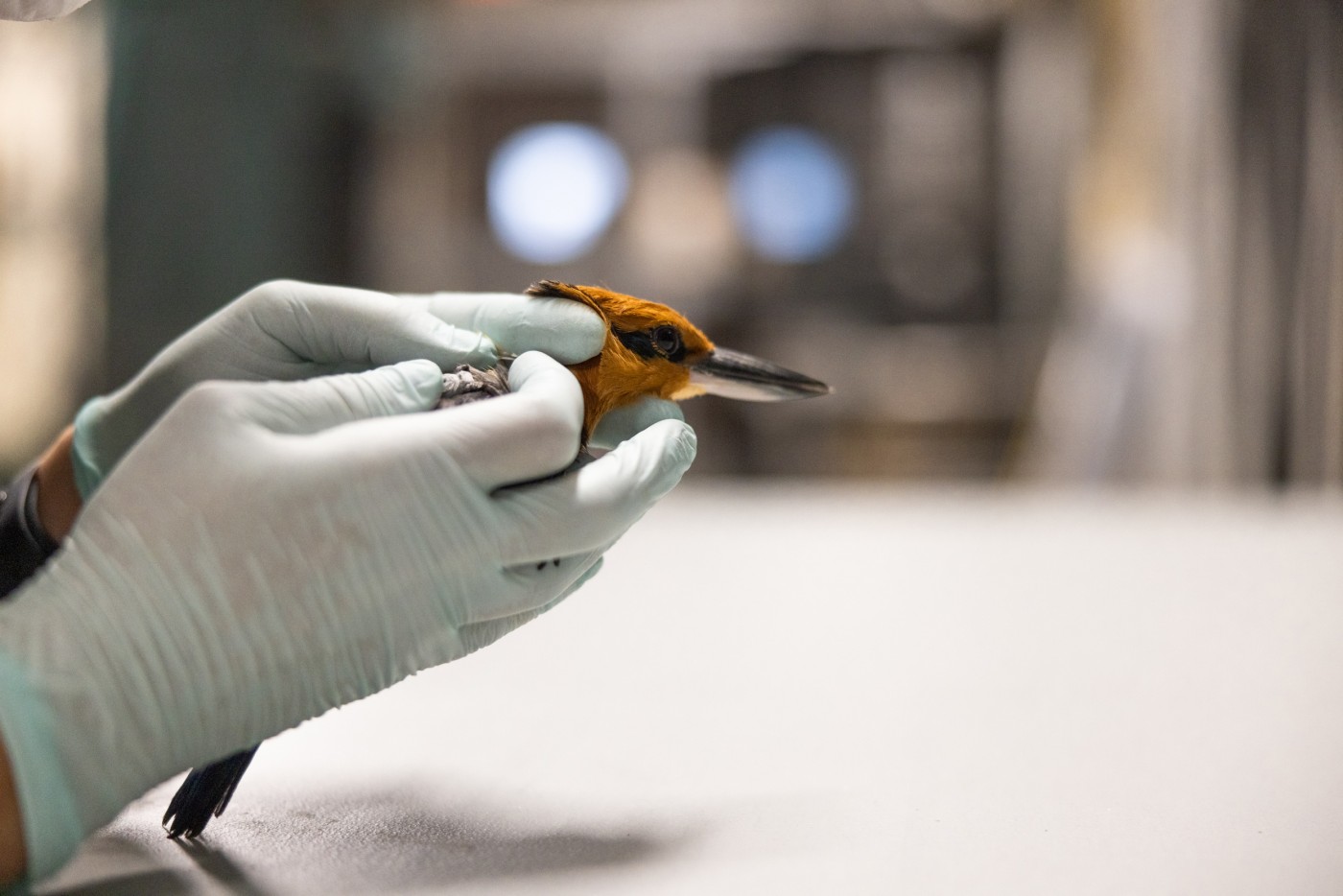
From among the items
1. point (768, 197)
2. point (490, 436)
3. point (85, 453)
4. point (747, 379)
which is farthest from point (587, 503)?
point (768, 197)

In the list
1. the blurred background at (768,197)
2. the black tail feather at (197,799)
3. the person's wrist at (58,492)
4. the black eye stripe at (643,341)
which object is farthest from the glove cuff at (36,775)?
the blurred background at (768,197)

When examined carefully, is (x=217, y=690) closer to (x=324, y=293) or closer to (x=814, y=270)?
(x=324, y=293)

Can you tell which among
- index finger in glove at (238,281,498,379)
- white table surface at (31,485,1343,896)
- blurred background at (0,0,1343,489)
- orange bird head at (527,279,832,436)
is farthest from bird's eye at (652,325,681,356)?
blurred background at (0,0,1343,489)

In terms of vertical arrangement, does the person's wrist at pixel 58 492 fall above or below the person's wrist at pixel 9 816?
above

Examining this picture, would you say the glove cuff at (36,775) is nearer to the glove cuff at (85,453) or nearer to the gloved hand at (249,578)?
the gloved hand at (249,578)

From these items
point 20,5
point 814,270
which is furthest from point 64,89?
point 20,5

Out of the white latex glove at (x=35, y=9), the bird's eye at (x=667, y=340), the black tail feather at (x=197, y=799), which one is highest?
the white latex glove at (x=35, y=9)
